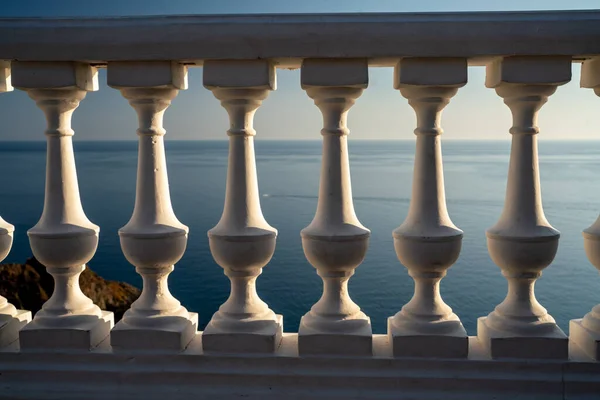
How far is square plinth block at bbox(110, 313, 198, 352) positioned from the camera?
1.98 meters

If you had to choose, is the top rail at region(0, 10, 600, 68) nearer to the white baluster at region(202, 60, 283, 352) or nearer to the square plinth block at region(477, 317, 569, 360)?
the white baluster at region(202, 60, 283, 352)

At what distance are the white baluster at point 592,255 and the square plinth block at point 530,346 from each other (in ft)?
0.33

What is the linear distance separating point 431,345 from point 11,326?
168 cm

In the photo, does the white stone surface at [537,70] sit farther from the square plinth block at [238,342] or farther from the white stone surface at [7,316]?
the white stone surface at [7,316]

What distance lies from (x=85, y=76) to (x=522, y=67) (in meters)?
1.58

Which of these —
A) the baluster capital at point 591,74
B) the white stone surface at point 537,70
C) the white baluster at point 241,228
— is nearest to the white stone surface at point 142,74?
the white baluster at point 241,228

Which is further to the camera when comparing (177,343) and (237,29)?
(177,343)

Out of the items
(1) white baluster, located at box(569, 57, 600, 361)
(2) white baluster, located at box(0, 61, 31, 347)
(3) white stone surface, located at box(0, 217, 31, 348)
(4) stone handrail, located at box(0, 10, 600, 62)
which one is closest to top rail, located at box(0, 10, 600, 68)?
(4) stone handrail, located at box(0, 10, 600, 62)

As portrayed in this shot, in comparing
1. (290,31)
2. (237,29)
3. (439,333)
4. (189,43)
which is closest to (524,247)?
(439,333)

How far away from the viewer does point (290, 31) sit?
5.82ft

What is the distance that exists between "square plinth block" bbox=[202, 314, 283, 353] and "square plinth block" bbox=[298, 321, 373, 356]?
0.12 meters

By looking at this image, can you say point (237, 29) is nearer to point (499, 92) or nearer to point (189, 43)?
point (189, 43)

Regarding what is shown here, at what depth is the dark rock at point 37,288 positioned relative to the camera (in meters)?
4.60

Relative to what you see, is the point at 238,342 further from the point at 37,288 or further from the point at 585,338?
the point at 37,288
